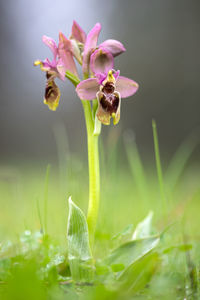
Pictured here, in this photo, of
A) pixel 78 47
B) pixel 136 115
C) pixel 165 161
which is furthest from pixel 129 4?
pixel 78 47

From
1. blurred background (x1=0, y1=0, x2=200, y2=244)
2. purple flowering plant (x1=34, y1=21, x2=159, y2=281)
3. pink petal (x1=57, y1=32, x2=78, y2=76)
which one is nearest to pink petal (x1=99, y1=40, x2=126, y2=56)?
purple flowering plant (x1=34, y1=21, x2=159, y2=281)

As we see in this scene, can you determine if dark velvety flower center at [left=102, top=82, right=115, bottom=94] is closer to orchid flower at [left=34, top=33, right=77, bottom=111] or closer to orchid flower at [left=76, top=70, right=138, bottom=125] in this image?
orchid flower at [left=76, top=70, right=138, bottom=125]

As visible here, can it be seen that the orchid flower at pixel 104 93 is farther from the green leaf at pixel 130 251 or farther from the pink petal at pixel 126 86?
the green leaf at pixel 130 251

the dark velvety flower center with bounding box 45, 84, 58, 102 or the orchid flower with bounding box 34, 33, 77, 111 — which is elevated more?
the orchid flower with bounding box 34, 33, 77, 111

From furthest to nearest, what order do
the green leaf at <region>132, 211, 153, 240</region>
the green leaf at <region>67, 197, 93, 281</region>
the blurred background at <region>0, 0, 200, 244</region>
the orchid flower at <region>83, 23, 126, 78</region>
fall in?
the blurred background at <region>0, 0, 200, 244</region> → the green leaf at <region>132, 211, 153, 240</region> → the orchid flower at <region>83, 23, 126, 78</region> → the green leaf at <region>67, 197, 93, 281</region>

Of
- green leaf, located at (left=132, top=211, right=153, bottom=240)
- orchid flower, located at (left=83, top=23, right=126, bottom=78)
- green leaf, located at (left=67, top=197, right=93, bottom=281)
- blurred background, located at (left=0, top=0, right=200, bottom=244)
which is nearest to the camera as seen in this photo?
green leaf, located at (left=67, top=197, right=93, bottom=281)

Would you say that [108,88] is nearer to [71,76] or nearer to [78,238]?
[71,76]
